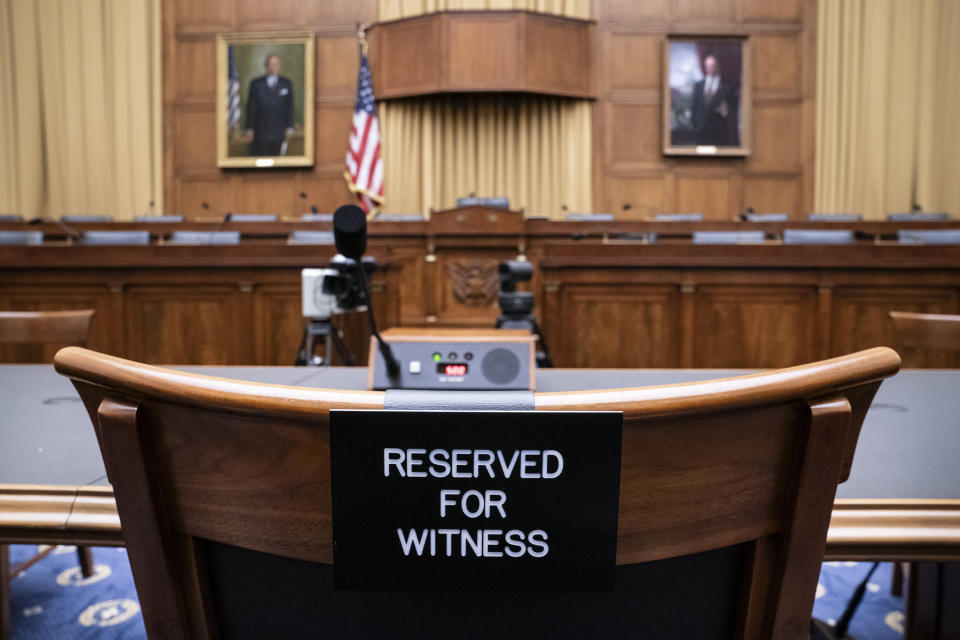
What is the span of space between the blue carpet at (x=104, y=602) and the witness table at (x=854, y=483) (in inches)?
34.2

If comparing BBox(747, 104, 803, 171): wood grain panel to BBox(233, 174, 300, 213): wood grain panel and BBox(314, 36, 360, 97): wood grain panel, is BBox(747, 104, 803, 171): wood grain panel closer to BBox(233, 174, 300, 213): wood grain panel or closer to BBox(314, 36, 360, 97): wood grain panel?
BBox(314, 36, 360, 97): wood grain panel

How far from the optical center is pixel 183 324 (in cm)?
389

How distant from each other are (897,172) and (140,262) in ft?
29.1

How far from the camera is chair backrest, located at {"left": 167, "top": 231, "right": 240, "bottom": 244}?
5785 mm

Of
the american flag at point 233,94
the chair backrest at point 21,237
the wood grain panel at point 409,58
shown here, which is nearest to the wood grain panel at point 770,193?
the wood grain panel at point 409,58

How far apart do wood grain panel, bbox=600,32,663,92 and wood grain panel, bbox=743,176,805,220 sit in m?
1.74

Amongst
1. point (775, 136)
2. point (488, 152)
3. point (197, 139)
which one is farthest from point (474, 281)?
point (197, 139)

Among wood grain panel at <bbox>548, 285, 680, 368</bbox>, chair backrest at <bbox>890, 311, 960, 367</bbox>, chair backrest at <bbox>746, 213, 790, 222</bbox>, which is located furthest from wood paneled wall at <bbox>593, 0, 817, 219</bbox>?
chair backrest at <bbox>890, 311, 960, 367</bbox>

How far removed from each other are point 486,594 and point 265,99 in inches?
363

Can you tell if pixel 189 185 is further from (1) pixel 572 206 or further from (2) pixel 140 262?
(2) pixel 140 262

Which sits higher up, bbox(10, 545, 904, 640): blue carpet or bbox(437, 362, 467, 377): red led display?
bbox(437, 362, 467, 377): red led display

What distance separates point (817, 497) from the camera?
46cm

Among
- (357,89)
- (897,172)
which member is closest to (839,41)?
(897,172)

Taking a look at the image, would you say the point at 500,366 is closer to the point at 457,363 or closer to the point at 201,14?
the point at 457,363
